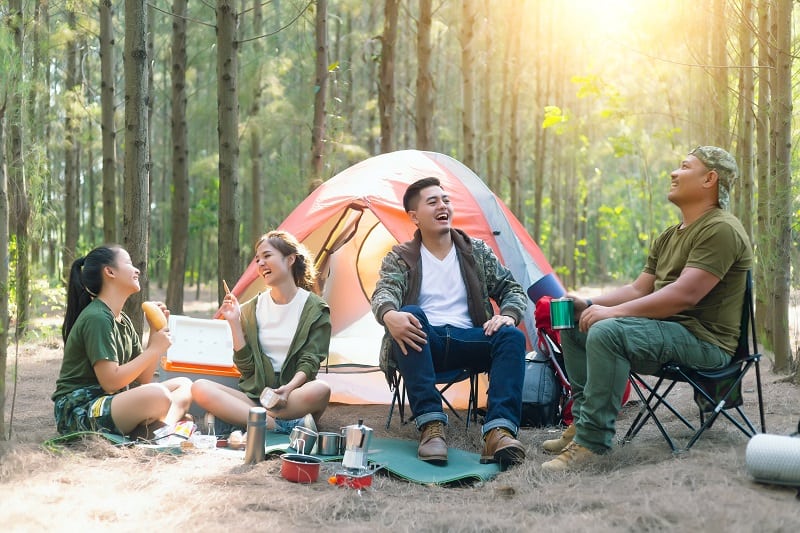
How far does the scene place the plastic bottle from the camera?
137 inches

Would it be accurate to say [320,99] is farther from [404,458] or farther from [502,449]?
[502,449]

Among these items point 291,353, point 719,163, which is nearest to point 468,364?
point 291,353

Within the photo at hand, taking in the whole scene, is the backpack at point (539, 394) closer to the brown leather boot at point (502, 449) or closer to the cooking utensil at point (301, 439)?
the brown leather boot at point (502, 449)

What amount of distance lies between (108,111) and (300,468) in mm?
5916

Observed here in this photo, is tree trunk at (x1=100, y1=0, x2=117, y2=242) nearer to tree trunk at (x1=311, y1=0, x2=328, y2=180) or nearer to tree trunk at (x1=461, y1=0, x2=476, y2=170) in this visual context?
tree trunk at (x1=311, y1=0, x2=328, y2=180)

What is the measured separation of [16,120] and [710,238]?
6.10 meters

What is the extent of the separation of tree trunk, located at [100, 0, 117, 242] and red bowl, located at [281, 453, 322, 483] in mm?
5406

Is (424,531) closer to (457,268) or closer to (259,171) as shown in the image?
(457,268)

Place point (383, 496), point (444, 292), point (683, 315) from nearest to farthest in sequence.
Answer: point (383, 496), point (683, 315), point (444, 292)

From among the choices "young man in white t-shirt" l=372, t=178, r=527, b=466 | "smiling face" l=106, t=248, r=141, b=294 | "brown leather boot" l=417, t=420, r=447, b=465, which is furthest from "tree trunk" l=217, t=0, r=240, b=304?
"brown leather boot" l=417, t=420, r=447, b=465

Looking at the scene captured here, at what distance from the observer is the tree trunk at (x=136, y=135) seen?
4844 mm

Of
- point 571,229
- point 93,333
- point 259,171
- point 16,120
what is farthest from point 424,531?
point 571,229

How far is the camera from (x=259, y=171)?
12711 millimetres

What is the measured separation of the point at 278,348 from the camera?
14.1 feet
